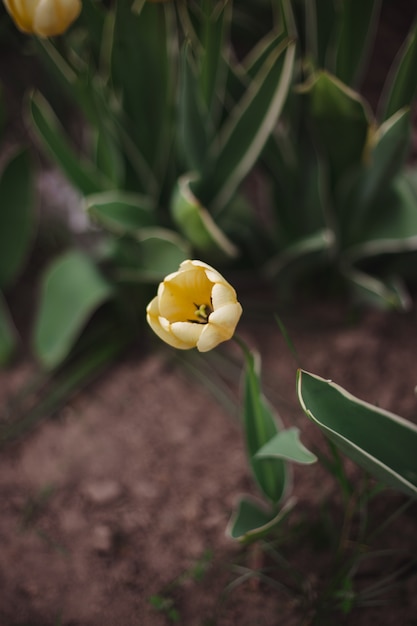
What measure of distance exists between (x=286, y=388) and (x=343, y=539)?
0.43m

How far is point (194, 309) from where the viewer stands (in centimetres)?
99

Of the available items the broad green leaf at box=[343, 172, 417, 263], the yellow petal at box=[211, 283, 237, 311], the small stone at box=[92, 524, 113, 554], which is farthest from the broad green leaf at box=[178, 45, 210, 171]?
the small stone at box=[92, 524, 113, 554]

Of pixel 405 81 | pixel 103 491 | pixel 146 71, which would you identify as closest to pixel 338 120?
pixel 405 81

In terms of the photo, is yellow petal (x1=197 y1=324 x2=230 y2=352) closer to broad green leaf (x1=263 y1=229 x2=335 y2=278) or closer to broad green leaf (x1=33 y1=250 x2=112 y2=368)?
broad green leaf (x1=263 y1=229 x2=335 y2=278)

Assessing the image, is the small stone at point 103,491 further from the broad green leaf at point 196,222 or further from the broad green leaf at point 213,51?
the broad green leaf at point 213,51

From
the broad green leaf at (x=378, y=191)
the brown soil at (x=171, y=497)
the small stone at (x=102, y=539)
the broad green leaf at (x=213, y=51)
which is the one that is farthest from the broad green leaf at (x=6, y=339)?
the broad green leaf at (x=378, y=191)

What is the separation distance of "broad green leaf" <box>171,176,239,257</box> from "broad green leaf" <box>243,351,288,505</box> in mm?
297

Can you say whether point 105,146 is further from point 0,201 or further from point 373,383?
point 373,383

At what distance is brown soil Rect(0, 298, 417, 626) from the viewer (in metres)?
1.35

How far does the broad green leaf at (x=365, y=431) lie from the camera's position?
98cm

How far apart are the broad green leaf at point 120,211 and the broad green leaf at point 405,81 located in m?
0.50

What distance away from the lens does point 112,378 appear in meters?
1.76

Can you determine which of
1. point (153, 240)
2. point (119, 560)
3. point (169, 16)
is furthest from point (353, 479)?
point (169, 16)

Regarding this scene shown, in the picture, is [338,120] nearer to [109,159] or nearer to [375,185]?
[375,185]
